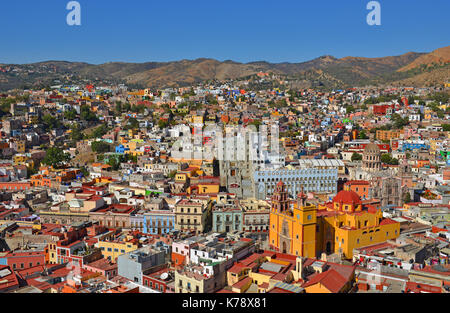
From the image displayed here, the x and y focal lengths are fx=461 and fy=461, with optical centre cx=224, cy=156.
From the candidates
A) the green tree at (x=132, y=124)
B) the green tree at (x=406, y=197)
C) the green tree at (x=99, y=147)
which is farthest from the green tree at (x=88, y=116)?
the green tree at (x=406, y=197)

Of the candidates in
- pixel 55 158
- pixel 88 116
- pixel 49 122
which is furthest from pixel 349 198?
pixel 88 116

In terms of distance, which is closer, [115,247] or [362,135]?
[115,247]

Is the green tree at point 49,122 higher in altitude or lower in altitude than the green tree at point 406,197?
higher

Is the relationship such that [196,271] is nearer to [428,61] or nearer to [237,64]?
[428,61]

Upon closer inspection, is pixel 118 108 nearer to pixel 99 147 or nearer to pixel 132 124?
pixel 132 124

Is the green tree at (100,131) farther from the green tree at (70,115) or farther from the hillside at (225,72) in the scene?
the hillside at (225,72)

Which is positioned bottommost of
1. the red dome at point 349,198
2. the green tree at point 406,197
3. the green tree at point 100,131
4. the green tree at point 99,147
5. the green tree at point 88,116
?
the green tree at point 406,197

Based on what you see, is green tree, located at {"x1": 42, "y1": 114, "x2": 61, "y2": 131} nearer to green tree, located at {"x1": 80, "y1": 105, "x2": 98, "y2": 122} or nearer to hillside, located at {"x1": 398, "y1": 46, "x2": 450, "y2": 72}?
green tree, located at {"x1": 80, "y1": 105, "x2": 98, "y2": 122}

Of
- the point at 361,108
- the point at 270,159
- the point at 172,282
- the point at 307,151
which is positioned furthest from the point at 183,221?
the point at 361,108

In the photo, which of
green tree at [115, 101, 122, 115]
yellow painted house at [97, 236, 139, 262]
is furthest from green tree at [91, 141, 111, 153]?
yellow painted house at [97, 236, 139, 262]
